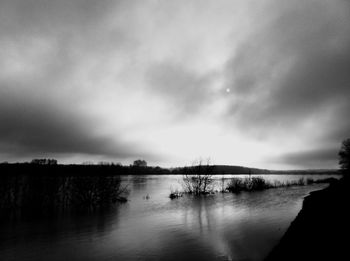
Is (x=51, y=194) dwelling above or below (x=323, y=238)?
below

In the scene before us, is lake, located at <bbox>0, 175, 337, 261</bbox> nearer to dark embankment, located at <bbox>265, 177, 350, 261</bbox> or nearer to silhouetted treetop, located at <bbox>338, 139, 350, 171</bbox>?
dark embankment, located at <bbox>265, 177, 350, 261</bbox>

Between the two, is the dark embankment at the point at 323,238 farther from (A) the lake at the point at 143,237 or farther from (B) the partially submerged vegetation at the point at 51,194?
(B) the partially submerged vegetation at the point at 51,194

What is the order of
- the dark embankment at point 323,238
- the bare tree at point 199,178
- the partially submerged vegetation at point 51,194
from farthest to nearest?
the bare tree at point 199,178 < the partially submerged vegetation at point 51,194 < the dark embankment at point 323,238

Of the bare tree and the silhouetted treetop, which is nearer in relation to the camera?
the bare tree

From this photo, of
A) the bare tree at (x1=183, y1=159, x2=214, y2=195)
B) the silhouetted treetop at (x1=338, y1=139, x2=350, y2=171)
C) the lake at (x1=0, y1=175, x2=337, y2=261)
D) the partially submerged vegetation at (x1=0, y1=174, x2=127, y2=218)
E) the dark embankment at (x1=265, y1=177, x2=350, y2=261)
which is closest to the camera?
the dark embankment at (x1=265, y1=177, x2=350, y2=261)

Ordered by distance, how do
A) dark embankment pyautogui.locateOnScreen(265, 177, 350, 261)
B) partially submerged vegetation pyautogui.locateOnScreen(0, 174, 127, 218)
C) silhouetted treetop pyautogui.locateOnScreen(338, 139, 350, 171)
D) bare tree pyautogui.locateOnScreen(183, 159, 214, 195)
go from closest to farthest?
dark embankment pyautogui.locateOnScreen(265, 177, 350, 261) → partially submerged vegetation pyautogui.locateOnScreen(0, 174, 127, 218) → bare tree pyautogui.locateOnScreen(183, 159, 214, 195) → silhouetted treetop pyautogui.locateOnScreen(338, 139, 350, 171)

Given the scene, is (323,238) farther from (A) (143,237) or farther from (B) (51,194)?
(B) (51,194)

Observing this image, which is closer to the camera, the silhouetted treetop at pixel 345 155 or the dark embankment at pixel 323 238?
the dark embankment at pixel 323 238

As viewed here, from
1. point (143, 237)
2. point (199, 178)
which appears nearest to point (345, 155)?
point (199, 178)

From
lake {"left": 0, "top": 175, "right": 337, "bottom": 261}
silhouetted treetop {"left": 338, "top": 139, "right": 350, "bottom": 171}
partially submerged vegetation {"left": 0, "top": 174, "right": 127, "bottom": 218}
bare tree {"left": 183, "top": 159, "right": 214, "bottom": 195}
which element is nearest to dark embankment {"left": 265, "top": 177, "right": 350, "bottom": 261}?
lake {"left": 0, "top": 175, "right": 337, "bottom": 261}

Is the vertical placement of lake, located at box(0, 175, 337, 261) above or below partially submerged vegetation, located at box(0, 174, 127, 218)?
below

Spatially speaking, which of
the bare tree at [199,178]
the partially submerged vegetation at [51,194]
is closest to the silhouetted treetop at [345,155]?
the bare tree at [199,178]

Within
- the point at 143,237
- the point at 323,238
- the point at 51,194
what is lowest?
the point at 143,237

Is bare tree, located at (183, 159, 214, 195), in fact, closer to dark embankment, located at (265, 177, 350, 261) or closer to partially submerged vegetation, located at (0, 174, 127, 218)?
partially submerged vegetation, located at (0, 174, 127, 218)
